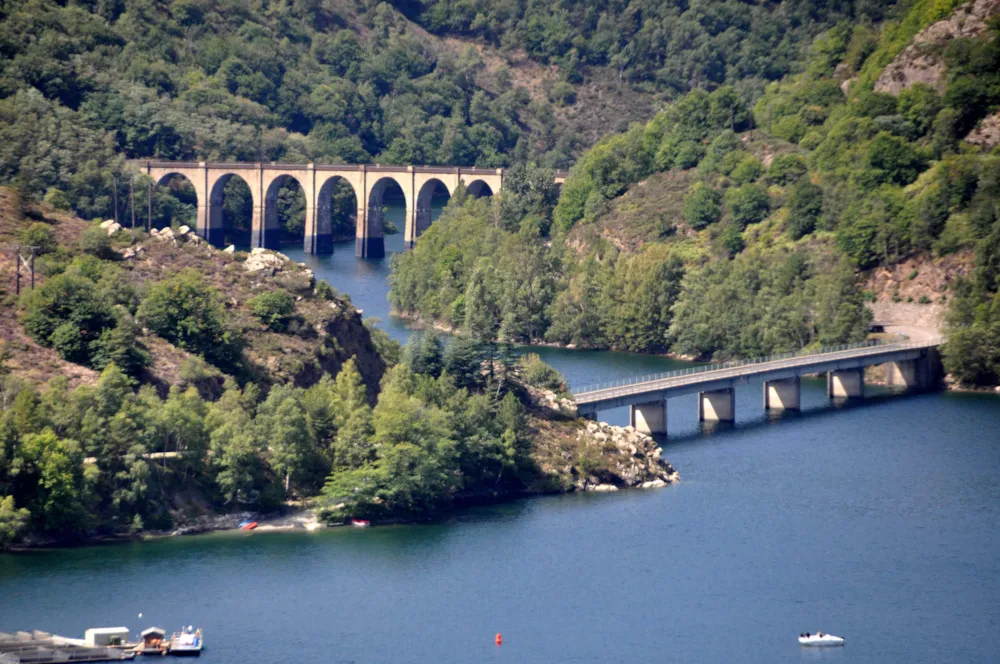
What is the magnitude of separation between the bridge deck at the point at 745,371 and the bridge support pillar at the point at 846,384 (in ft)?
3.00

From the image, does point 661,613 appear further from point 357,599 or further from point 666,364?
point 666,364

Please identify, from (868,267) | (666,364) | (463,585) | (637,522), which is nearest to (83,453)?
(463,585)

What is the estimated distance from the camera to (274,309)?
121m

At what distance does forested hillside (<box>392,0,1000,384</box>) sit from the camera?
164750 mm

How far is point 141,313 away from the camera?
117 m

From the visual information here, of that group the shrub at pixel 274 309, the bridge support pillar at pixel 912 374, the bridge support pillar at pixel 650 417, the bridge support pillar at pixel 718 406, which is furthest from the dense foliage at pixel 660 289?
the shrub at pixel 274 309

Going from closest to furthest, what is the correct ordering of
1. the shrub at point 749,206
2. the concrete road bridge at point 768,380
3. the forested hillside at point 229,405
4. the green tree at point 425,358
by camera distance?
the forested hillside at point 229,405 → the green tree at point 425,358 → the concrete road bridge at point 768,380 → the shrub at point 749,206

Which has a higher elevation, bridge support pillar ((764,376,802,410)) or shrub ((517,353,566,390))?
shrub ((517,353,566,390))

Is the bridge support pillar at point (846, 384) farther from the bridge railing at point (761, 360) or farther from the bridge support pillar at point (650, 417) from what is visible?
the bridge support pillar at point (650, 417)

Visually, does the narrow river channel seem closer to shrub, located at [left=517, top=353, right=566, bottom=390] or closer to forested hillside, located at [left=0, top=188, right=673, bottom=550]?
forested hillside, located at [left=0, top=188, right=673, bottom=550]

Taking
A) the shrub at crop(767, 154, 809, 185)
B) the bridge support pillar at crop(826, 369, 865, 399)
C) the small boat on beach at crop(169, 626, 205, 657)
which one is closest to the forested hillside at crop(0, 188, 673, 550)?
the small boat on beach at crop(169, 626, 205, 657)

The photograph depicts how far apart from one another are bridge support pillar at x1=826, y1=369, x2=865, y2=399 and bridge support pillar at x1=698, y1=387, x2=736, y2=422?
1550cm

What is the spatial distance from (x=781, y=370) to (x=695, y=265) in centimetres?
4138

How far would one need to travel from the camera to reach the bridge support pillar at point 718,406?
139m
